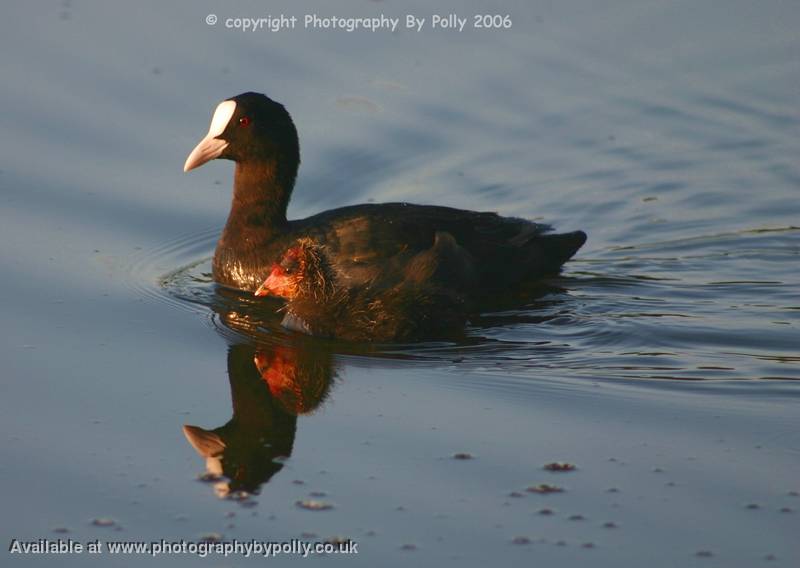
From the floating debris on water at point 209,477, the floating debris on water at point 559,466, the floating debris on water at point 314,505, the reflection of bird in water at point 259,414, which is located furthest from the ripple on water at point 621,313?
the floating debris on water at point 314,505

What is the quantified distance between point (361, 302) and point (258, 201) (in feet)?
5.20

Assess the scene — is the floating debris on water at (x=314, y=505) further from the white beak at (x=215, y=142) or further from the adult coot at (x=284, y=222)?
the white beak at (x=215, y=142)

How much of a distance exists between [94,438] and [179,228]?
3.64m

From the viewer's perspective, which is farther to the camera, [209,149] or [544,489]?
[209,149]

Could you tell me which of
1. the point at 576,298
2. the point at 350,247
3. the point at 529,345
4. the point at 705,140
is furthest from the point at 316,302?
the point at 705,140

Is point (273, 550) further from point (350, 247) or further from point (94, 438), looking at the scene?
point (350, 247)

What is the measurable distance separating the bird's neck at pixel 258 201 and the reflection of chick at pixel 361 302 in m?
0.93

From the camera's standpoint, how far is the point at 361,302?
8.89 meters

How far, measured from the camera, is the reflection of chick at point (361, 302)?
881 cm

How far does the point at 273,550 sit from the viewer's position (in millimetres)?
6184

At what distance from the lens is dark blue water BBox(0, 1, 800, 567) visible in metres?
6.54

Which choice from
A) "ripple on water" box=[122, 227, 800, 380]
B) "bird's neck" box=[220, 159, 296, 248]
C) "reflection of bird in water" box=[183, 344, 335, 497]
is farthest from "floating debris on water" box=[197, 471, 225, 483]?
"bird's neck" box=[220, 159, 296, 248]

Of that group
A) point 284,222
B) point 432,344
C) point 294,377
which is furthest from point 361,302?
point 284,222
